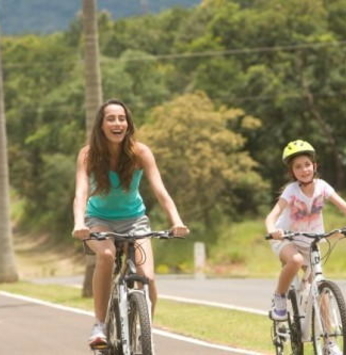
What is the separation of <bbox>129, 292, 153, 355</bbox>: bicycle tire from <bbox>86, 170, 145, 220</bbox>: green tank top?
754mm

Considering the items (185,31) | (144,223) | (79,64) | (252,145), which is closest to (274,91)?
(252,145)

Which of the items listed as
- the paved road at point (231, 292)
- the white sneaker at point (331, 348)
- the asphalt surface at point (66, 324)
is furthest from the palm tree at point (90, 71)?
the white sneaker at point (331, 348)

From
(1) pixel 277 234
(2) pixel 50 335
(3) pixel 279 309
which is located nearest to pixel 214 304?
(2) pixel 50 335

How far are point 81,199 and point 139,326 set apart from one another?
1.01m

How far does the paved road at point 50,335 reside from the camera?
10977 mm

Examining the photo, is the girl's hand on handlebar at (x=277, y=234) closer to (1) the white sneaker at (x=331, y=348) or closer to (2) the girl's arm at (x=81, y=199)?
Result: (1) the white sneaker at (x=331, y=348)

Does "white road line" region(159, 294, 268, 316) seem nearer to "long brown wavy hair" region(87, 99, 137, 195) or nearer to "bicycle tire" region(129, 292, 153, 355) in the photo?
"long brown wavy hair" region(87, 99, 137, 195)

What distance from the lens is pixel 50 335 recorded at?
40.8 ft

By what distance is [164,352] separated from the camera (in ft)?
35.3

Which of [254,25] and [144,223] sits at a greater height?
[254,25]

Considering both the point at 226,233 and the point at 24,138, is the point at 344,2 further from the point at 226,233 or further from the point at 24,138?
the point at 24,138

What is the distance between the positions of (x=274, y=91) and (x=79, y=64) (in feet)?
55.1

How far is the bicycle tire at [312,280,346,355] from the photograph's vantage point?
26.5 feet

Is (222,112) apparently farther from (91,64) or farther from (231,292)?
(91,64)
